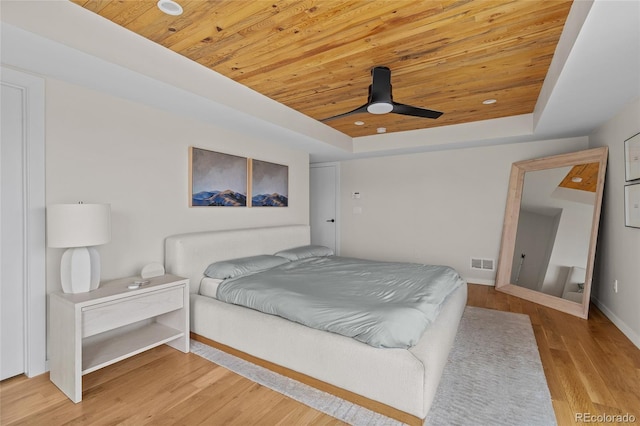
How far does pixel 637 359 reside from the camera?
7.64ft

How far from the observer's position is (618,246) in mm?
3014

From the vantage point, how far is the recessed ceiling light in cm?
171

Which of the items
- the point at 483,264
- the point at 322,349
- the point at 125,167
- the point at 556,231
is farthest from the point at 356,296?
the point at 483,264

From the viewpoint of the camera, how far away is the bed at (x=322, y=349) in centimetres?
168

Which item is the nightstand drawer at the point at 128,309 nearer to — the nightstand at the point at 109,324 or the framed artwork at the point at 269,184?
the nightstand at the point at 109,324

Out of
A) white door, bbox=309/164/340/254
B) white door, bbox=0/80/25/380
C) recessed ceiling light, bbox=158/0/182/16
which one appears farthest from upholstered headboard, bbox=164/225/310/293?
white door, bbox=309/164/340/254

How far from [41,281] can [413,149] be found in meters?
4.53

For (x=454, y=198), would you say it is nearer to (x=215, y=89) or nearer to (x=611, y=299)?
(x=611, y=299)

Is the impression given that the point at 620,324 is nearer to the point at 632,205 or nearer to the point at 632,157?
the point at 632,205

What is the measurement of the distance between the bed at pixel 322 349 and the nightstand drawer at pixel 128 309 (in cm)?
32

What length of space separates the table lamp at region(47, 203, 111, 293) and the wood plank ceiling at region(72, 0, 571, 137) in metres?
1.24

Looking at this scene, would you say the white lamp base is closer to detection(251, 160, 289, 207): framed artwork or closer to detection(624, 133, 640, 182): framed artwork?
detection(251, 160, 289, 207): framed artwork

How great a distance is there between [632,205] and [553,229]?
1.08 m

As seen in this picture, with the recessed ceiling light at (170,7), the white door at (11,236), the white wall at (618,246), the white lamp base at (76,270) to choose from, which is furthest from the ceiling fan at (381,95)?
the white door at (11,236)
